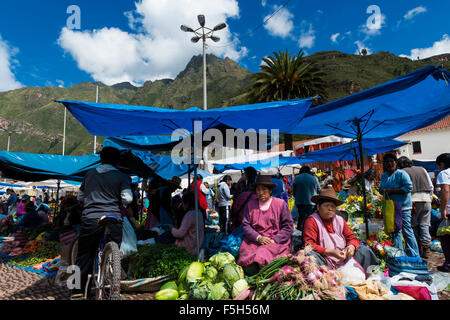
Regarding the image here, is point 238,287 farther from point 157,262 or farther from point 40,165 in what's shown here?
point 40,165

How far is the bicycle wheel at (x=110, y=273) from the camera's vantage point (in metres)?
2.88

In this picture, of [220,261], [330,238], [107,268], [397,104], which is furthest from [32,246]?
[397,104]

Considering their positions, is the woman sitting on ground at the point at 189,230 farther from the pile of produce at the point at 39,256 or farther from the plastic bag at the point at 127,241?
the pile of produce at the point at 39,256

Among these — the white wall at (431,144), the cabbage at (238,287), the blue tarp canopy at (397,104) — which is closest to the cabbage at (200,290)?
the cabbage at (238,287)

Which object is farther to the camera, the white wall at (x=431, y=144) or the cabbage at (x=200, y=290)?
the white wall at (x=431, y=144)

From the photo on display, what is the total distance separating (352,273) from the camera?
3105mm

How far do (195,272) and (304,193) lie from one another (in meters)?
4.19

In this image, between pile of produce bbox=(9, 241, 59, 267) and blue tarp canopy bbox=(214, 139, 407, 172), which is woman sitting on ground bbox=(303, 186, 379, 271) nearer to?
blue tarp canopy bbox=(214, 139, 407, 172)

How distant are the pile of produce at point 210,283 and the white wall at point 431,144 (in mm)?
31701

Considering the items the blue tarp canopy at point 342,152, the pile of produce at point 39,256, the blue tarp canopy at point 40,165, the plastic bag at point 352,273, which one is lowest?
the pile of produce at point 39,256

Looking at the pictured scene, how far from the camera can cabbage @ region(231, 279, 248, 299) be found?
3.14m

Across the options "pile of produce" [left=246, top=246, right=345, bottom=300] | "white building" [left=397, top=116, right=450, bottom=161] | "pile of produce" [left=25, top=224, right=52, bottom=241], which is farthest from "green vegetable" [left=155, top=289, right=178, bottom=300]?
"white building" [left=397, top=116, right=450, bottom=161]
